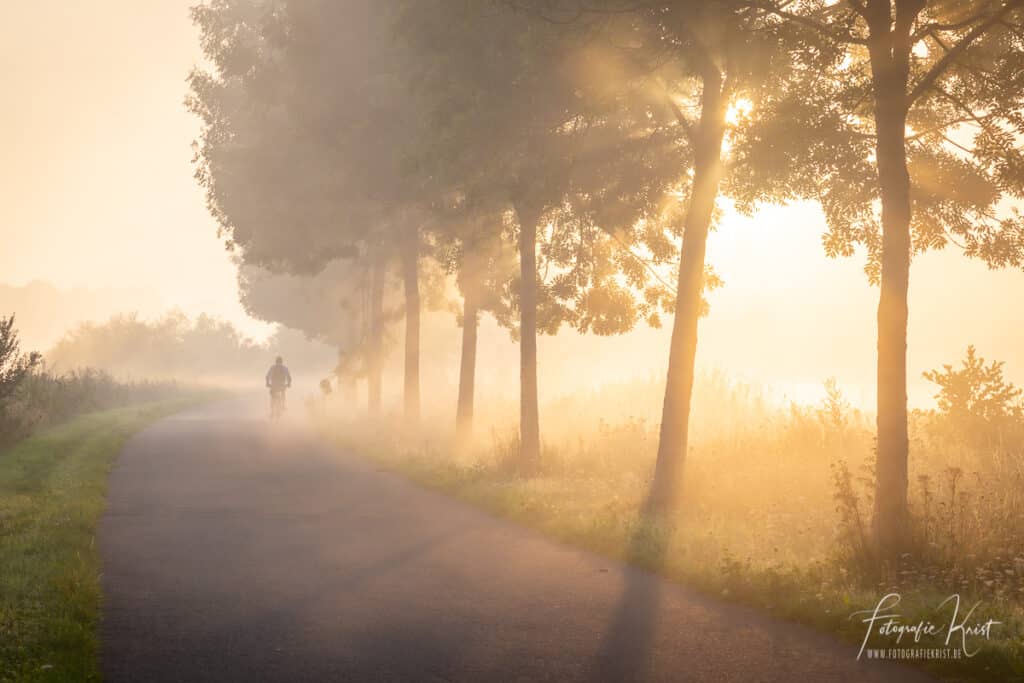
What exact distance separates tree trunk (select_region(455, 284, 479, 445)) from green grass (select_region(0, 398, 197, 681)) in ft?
25.1

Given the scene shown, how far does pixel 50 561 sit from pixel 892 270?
881 centimetres

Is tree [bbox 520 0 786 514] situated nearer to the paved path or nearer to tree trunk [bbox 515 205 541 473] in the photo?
the paved path

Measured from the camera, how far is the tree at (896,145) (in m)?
8.12

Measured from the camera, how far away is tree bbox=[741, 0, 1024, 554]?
812cm

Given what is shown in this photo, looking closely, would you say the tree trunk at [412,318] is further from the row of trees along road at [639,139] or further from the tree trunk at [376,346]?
the tree trunk at [376,346]

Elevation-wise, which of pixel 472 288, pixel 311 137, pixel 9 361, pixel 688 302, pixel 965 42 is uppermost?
pixel 311 137

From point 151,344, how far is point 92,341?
14.7 feet

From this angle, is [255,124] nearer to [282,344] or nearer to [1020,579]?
[1020,579]

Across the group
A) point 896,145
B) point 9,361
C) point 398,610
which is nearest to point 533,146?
point 896,145

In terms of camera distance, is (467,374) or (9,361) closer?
(9,361)

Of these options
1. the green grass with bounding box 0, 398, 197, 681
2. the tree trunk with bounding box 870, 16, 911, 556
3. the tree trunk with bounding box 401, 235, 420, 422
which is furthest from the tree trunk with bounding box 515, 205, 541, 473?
the tree trunk with bounding box 401, 235, 420, 422

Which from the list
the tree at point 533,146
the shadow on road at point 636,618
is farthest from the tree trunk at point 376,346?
the shadow on road at point 636,618

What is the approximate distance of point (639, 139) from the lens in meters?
14.0

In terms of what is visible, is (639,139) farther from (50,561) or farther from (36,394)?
(36,394)
